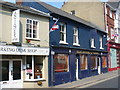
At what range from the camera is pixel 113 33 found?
30547 millimetres

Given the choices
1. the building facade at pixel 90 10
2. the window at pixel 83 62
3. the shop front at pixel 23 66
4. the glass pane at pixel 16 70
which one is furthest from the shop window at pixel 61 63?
the building facade at pixel 90 10

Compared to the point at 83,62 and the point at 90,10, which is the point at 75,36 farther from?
the point at 90,10

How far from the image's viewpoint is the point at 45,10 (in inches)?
595

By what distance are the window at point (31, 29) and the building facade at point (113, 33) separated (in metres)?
16.3

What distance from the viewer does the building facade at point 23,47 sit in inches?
463

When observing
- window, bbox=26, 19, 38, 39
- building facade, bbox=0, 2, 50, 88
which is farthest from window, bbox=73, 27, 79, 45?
window, bbox=26, 19, 38, 39

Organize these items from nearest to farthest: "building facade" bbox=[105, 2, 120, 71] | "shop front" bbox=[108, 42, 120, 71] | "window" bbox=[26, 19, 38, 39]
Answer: "window" bbox=[26, 19, 38, 39], "shop front" bbox=[108, 42, 120, 71], "building facade" bbox=[105, 2, 120, 71]

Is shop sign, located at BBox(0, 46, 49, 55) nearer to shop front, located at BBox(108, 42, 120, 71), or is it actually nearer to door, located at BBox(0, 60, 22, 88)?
door, located at BBox(0, 60, 22, 88)

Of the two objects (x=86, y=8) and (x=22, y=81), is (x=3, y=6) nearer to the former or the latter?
(x=22, y=81)

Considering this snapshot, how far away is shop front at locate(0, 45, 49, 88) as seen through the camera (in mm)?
11905

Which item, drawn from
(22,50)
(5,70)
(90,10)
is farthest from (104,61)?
(5,70)

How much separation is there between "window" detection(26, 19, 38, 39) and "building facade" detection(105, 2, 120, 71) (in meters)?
16.3

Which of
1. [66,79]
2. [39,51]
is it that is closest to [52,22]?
[39,51]

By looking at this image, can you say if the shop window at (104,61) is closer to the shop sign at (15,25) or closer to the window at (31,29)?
the window at (31,29)
